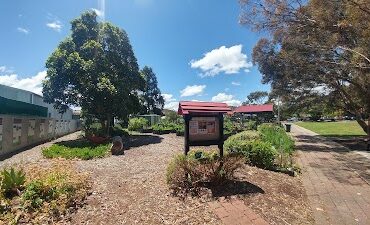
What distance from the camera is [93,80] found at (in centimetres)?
2034

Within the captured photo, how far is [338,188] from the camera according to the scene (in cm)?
856

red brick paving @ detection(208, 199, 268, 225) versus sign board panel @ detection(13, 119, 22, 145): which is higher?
sign board panel @ detection(13, 119, 22, 145)

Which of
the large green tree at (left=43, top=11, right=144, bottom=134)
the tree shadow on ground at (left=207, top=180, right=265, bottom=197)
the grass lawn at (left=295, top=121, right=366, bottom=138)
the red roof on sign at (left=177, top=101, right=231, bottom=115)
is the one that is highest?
the large green tree at (left=43, top=11, right=144, bottom=134)

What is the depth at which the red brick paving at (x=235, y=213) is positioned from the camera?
219 inches

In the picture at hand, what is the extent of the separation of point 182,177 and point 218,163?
1028 mm

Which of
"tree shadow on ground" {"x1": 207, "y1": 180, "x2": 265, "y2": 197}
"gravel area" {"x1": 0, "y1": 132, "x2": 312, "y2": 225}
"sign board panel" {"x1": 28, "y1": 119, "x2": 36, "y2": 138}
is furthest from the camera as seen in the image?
"sign board panel" {"x1": 28, "y1": 119, "x2": 36, "y2": 138}

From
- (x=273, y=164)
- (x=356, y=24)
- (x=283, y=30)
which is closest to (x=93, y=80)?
(x=283, y=30)

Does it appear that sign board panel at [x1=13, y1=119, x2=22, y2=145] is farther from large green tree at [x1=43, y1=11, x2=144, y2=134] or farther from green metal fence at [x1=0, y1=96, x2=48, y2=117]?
large green tree at [x1=43, y1=11, x2=144, y2=134]

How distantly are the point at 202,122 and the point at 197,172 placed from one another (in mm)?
1497

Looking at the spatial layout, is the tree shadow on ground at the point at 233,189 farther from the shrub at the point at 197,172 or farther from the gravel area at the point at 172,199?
the shrub at the point at 197,172

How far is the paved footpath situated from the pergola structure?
288cm

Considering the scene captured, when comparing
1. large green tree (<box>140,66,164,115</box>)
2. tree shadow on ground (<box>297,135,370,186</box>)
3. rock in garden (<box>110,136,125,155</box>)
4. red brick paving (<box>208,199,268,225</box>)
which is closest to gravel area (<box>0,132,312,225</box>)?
red brick paving (<box>208,199,268,225</box>)

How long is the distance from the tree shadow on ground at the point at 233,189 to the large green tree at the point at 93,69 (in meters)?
14.1

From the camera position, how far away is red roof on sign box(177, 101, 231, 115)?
7806 mm
